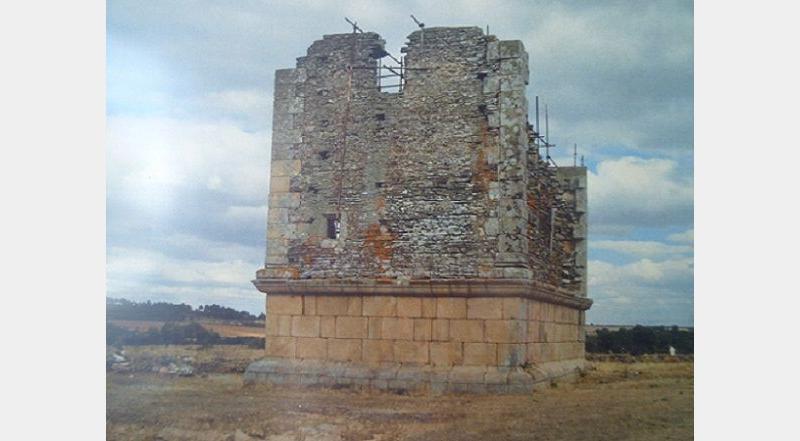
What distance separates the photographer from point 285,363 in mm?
12234

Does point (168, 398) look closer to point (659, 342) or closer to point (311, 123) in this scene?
point (311, 123)

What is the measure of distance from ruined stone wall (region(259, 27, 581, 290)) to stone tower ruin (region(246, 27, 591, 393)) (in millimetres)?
18

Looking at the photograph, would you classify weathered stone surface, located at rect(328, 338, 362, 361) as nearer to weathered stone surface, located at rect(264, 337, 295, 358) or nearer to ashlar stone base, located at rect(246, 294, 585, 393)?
ashlar stone base, located at rect(246, 294, 585, 393)

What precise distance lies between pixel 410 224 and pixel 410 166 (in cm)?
78

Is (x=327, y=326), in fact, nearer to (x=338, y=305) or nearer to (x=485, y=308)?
(x=338, y=305)

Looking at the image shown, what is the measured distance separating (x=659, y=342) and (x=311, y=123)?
5.49 metres

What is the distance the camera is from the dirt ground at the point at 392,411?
980 centimetres

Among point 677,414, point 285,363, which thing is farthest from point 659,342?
point 285,363

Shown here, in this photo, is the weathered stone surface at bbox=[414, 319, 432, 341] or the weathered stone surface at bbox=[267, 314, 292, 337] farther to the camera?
the weathered stone surface at bbox=[267, 314, 292, 337]

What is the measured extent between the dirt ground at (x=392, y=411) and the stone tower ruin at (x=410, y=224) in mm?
433

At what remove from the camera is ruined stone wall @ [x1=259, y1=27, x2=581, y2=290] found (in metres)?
11.8

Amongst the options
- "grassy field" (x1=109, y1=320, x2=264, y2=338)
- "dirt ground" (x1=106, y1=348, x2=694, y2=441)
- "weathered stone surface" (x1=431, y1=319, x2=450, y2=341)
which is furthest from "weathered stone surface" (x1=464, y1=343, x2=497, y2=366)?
"grassy field" (x1=109, y1=320, x2=264, y2=338)

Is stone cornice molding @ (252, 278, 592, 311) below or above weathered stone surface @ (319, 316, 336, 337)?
above

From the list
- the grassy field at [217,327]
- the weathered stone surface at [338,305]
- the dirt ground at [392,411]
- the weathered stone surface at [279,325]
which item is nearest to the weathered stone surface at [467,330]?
the dirt ground at [392,411]
